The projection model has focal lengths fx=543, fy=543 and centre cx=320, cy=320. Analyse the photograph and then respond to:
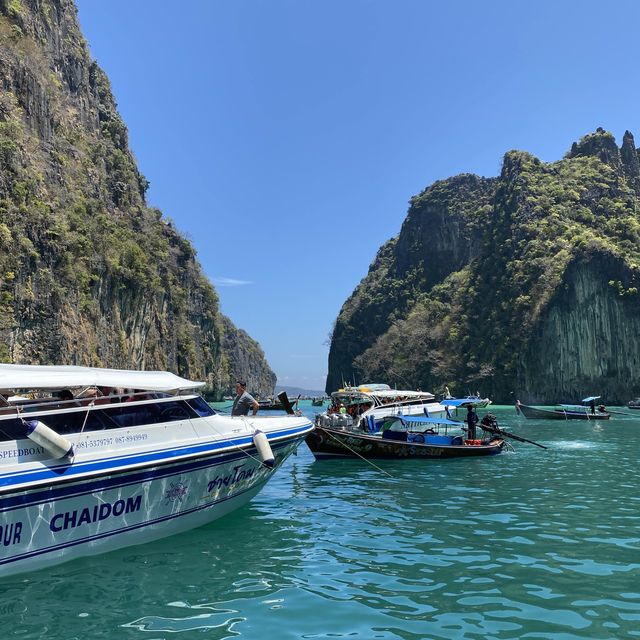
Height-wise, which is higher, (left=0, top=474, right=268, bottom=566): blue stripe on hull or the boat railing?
the boat railing

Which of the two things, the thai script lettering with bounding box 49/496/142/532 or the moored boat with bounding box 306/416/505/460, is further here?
the moored boat with bounding box 306/416/505/460

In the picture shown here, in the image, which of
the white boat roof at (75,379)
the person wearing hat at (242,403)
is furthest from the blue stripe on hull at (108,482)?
the person wearing hat at (242,403)

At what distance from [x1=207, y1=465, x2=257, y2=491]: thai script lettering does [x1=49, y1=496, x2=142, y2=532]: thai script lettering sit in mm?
1655

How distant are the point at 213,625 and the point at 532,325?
315ft

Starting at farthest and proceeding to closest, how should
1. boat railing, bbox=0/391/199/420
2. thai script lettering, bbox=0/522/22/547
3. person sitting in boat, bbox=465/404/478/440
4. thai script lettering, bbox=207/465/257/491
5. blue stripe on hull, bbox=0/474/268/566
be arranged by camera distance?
person sitting in boat, bbox=465/404/478/440 → thai script lettering, bbox=207/465/257/491 → boat railing, bbox=0/391/199/420 → blue stripe on hull, bbox=0/474/268/566 → thai script lettering, bbox=0/522/22/547

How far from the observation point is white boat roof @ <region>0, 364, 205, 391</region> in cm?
844

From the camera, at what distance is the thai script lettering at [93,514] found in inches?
321

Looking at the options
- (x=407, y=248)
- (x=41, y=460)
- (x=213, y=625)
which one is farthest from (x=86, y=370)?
(x=407, y=248)

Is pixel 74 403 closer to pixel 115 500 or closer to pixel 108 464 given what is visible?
pixel 108 464

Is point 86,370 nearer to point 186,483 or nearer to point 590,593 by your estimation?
point 186,483

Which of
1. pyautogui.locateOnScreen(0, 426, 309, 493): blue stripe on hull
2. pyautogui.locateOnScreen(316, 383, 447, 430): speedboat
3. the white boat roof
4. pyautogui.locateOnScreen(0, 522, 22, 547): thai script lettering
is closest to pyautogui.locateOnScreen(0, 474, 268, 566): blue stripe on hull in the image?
pyautogui.locateOnScreen(0, 522, 22, 547): thai script lettering

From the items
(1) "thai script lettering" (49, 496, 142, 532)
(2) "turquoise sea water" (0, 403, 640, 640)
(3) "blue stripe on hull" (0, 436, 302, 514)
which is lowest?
(2) "turquoise sea water" (0, 403, 640, 640)

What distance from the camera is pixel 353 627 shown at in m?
6.37

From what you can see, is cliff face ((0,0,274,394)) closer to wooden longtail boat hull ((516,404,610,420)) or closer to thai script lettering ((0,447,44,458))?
thai script lettering ((0,447,44,458))
